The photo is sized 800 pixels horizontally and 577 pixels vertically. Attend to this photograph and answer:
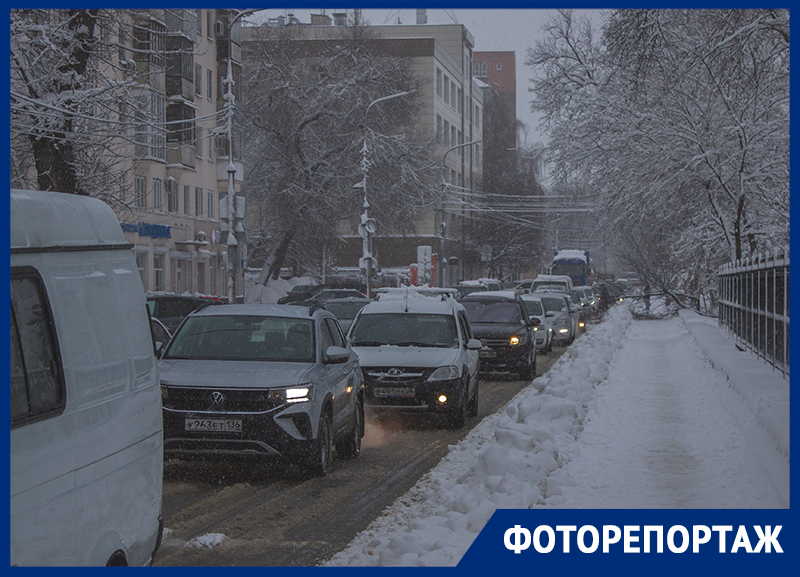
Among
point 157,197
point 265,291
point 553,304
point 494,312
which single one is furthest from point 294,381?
point 265,291

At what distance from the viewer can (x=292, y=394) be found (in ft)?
31.5

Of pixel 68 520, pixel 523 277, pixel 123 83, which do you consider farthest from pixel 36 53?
pixel 523 277

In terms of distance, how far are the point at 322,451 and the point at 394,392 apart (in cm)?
380

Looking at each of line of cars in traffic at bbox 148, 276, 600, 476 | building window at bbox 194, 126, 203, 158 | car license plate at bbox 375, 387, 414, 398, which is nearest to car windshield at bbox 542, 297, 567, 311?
line of cars in traffic at bbox 148, 276, 600, 476

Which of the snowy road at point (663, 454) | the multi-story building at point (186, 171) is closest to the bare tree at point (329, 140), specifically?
the multi-story building at point (186, 171)

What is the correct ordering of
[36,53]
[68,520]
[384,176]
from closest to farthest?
[68,520] < [36,53] < [384,176]

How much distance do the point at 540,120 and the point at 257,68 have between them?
1718 cm

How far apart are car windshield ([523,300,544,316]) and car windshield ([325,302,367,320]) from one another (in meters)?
7.39

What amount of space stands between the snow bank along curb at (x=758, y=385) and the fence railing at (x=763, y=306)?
0.19 metres

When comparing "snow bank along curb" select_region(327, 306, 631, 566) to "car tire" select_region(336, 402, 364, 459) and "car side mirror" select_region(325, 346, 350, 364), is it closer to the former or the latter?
"car tire" select_region(336, 402, 364, 459)

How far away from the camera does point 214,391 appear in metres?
9.51

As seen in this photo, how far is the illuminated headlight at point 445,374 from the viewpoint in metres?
13.6

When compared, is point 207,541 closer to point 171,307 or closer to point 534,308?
point 171,307

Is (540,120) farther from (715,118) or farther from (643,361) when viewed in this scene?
(643,361)
